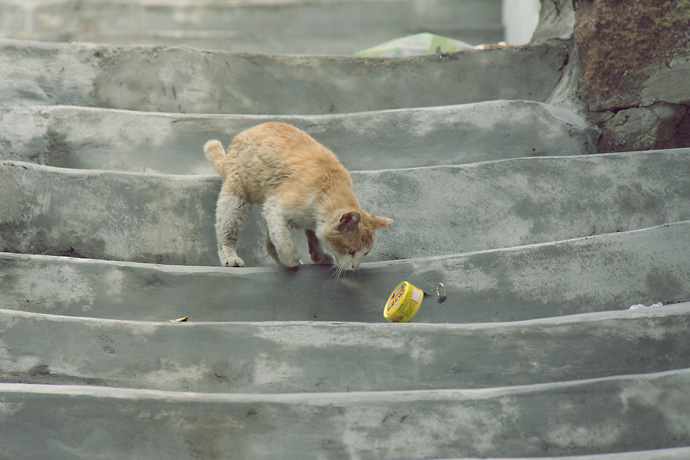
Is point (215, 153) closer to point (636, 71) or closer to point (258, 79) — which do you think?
point (258, 79)

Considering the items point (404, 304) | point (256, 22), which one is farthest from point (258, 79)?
point (256, 22)

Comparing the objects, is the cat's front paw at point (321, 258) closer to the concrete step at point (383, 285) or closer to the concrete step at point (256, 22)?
the concrete step at point (383, 285)

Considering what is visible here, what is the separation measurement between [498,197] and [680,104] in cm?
163

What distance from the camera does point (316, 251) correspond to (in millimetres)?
4070

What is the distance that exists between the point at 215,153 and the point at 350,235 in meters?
1.32

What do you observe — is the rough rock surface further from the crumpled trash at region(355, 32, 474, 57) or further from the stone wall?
the crumpled trash at region(355, 32, 474, 57)

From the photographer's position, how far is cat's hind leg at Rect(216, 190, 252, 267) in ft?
12.4

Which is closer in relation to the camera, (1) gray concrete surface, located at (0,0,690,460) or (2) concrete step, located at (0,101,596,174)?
(1) gray concrete surface, located at (0,0,690,460)

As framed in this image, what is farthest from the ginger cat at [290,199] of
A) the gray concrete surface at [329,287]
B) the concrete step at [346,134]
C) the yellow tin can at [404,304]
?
the concrete step at [346,134]

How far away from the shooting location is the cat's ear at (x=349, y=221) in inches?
134

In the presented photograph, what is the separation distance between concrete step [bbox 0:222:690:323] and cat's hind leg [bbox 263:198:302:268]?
9 centimetres

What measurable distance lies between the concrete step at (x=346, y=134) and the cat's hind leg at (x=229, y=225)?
77cm

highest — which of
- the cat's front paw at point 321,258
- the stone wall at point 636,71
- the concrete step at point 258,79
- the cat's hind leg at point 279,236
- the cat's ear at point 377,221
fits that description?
the stone wall at point 636,71

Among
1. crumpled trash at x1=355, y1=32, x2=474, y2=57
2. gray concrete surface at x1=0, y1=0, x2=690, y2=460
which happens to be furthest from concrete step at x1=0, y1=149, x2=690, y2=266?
crumpled trash at x1=355, y1=32, x2=474, y2=57
